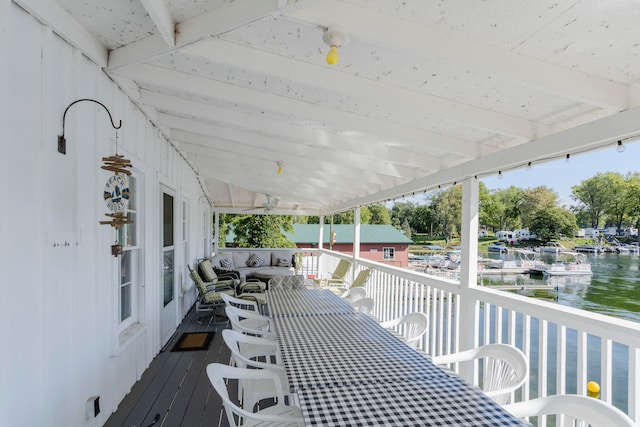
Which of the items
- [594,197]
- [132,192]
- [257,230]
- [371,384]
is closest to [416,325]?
[371,384]

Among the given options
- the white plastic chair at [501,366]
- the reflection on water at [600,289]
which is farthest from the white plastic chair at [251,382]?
the reflection on water at [600,289]

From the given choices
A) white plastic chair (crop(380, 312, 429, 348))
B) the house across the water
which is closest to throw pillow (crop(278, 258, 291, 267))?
white plastic chair (crop(380, 312, 429, 348))

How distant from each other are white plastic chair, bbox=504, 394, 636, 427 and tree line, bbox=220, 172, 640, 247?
2.85 metres

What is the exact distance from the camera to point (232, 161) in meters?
5.80

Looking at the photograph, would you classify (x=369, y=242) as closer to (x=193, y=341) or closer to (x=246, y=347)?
(x=193, y=341)

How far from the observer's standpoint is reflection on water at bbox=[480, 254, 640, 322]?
6.60 metres

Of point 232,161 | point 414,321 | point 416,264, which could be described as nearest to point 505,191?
point 416,264

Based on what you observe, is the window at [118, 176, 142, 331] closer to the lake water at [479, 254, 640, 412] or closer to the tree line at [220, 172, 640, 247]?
the tree line at [220, 172, 640, 247]

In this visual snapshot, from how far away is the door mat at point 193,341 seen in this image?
4445 mm

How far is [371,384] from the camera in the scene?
169cm

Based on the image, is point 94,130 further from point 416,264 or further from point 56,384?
point 416,264

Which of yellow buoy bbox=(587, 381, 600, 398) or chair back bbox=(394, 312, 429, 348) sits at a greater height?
chair back bbox=(394, 312, 429, 348)

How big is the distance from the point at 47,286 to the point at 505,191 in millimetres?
15221

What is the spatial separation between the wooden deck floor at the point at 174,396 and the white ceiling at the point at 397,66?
8.60ft
